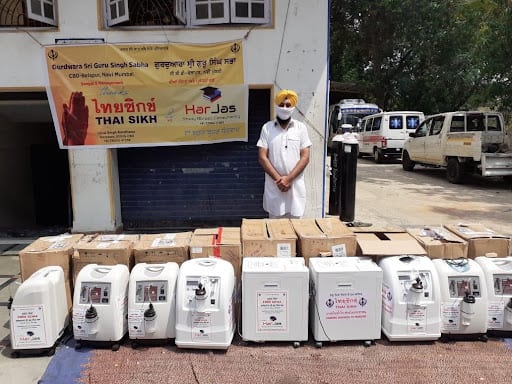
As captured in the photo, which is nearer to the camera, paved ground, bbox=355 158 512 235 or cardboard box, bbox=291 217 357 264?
cardboard box, bbox=291 217 357 264

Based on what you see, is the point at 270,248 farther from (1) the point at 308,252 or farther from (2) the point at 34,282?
(2) the point at 34,282

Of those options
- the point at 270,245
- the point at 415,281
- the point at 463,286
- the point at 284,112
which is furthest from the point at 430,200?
the point at 270,245

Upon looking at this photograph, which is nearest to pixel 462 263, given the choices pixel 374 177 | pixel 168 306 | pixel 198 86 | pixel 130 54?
pixel 168 306

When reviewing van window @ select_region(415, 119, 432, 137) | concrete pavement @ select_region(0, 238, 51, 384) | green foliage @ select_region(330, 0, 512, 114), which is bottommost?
concrete pavement @ select_region(0, 238, 51, 384)

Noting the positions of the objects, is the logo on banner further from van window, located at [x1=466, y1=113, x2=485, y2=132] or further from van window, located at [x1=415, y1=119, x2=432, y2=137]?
van window, located at [x1=415, y1=119, x2=432, y2=137]

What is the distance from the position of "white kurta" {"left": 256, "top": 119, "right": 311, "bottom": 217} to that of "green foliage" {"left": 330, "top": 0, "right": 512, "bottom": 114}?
584 inches

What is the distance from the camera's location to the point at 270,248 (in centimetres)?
380

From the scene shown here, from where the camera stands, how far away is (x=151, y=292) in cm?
Result: 344

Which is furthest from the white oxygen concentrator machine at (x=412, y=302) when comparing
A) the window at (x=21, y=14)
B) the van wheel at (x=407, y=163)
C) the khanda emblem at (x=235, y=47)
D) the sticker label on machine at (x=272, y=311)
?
the van wheel at (x=407, y=163)

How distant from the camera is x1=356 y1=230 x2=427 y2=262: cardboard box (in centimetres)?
366

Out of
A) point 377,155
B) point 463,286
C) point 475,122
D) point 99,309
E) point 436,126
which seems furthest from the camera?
point 377,155

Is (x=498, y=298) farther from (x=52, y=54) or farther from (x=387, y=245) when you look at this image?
(x=52, y=54)

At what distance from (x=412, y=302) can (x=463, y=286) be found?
458mm

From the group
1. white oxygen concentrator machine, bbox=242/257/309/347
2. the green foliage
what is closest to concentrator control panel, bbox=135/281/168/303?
white oxygen concentrator machine, bbox=242/257/309/347
